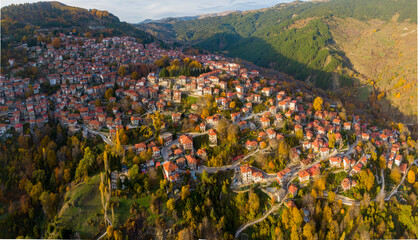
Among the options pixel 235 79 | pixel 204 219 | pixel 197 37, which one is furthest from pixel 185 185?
pixel 197 37

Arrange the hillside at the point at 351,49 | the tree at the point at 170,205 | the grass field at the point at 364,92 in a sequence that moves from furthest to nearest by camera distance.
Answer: the hillside at the point at 351,49 → the grass field at the point at 364,92 → the tree at the point at 170,205

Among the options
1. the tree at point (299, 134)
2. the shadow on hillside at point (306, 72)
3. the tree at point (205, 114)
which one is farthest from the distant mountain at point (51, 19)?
the tree at point (299, 134)

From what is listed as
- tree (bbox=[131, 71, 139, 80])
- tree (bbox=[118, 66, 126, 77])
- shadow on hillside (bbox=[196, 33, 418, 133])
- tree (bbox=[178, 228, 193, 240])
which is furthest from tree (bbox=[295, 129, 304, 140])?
tree (bbox=[118, 66, 126, 77])

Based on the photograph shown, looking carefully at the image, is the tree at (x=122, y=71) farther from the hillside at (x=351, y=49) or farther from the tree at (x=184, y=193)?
the hillside at (x=351, y=49)

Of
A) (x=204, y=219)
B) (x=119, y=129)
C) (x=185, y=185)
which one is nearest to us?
(x=204, y=219)

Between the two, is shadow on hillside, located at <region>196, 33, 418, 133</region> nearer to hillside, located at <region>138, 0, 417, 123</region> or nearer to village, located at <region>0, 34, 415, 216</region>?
hillside, located at <region>138, 0, 417, 123</region>

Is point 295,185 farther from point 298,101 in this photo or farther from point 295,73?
point 295,73
